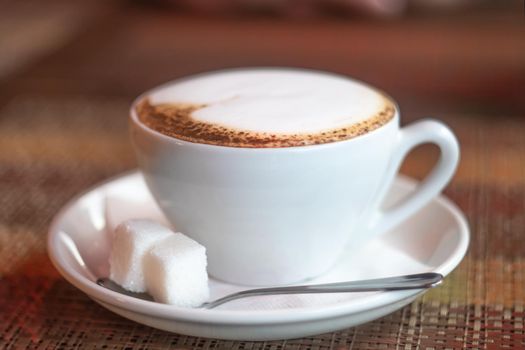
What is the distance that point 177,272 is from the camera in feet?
1.89

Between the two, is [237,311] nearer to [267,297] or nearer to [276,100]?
[267,297]

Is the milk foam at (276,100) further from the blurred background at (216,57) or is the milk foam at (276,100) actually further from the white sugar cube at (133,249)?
the blurred background at (216,57)

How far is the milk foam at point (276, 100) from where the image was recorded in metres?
0.61

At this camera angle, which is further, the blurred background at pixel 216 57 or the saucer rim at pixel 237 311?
the blurred background at pixel 216 57

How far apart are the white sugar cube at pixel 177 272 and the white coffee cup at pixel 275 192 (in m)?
0.05

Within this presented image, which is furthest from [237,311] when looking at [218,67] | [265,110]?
[218,67]

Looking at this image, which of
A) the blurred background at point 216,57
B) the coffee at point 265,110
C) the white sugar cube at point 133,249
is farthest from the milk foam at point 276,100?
the blurred background at point 216,57

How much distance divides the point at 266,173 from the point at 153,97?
179 millimetres

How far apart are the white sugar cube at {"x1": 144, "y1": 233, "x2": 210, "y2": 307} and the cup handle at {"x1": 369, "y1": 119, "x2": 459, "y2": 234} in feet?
0.68

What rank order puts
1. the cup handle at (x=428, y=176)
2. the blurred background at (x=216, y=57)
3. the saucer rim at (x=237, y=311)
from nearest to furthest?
the saucer rim at (x=237, y=311) → the cup handle at (x=428, y=176) → the blurred background at (x=216, y=57)

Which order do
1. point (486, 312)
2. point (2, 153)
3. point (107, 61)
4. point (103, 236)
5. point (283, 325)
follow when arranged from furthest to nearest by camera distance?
point (107, 61) → point (2, 153) → point (103, 236) → point (486, 312) → point (283, 325)

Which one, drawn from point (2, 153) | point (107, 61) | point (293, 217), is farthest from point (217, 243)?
point (107, 61)

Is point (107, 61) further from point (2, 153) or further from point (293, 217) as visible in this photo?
point (293, 217)

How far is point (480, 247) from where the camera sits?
2.53 feet
